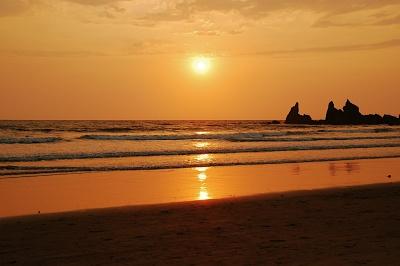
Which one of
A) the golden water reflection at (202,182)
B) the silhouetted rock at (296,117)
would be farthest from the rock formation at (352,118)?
the golden water reflection at (202,182)

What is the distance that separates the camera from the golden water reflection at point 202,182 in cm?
1481

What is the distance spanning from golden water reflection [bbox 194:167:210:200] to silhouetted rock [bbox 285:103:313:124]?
104 meters

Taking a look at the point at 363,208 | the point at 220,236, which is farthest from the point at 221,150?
the point at 220,236

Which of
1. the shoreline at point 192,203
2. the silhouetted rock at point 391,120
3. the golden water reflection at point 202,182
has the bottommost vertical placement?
the golden water reflection at point 202,182

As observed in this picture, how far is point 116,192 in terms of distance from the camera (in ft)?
51.9

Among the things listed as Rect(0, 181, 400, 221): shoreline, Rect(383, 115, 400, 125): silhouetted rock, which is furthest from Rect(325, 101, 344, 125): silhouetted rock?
Rect(0, 181, 400, 221): shoreline

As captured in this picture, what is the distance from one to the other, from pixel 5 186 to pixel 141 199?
5704 mm

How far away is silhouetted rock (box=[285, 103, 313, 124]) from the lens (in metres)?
125

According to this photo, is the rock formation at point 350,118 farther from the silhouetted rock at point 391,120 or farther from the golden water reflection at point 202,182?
the golden water reflection at point 202,182

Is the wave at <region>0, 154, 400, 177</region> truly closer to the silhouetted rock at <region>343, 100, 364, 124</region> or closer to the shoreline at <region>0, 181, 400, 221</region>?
the shoreline at <region>0, 181, 400, 221</region>

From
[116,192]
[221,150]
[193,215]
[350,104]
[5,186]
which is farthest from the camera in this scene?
[350,104]

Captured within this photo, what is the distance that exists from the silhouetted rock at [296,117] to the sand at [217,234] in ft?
374

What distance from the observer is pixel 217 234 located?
941 cm

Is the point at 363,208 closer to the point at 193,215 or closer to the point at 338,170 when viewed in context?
the point at 193,215
